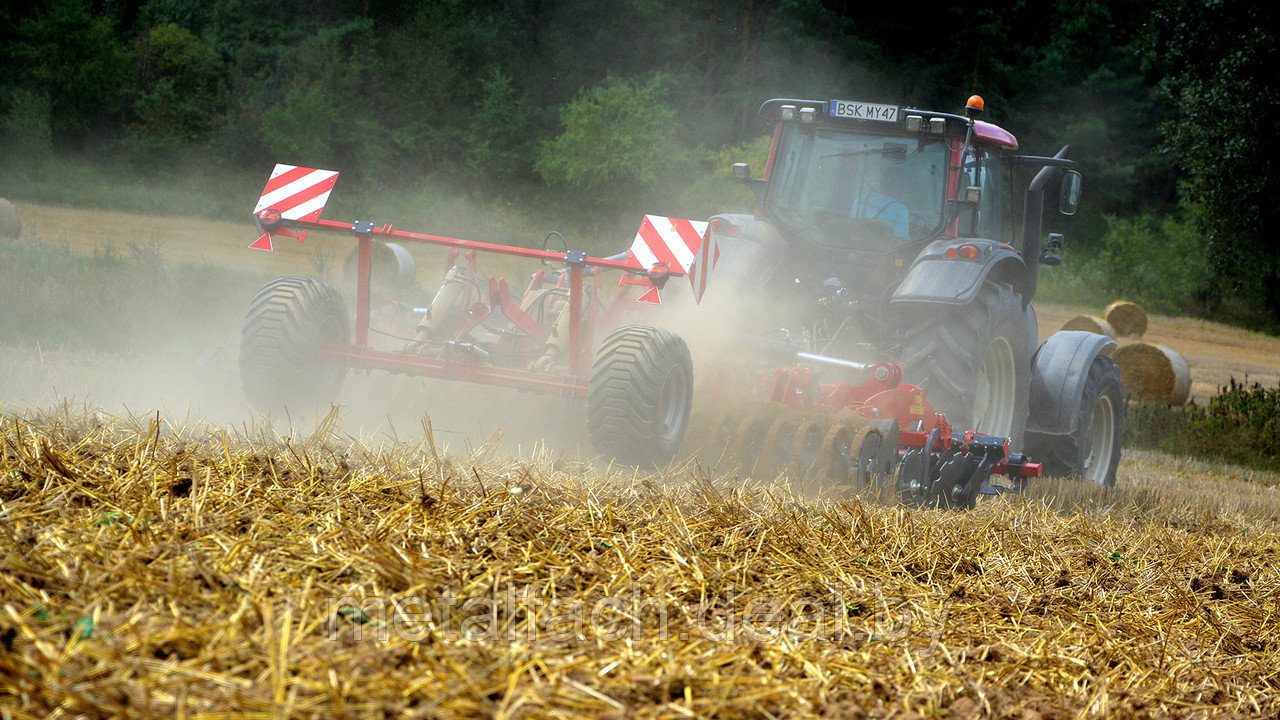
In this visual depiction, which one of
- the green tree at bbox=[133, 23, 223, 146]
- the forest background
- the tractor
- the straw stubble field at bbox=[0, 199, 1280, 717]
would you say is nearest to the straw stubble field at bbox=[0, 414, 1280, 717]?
the straw stubble field at bbox=[0, 199, 1280, 717]

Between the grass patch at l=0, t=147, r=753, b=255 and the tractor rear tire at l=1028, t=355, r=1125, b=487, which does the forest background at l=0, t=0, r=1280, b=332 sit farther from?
the tractor rear tire at l=1028, t=355, r=1125, b=487

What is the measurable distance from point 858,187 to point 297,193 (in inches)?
127

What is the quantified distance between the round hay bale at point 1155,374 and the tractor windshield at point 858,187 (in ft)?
26.2

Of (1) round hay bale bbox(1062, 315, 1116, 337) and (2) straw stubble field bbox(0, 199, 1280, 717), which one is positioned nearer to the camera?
(2) straw stubble field bbox(0, 199, 1280, 717)

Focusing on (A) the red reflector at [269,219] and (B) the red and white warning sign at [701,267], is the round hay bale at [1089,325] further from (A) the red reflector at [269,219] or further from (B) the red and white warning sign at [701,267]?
(A) the red reflector at [269,219]

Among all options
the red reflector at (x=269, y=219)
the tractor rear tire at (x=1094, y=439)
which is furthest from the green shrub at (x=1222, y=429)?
the red reflector at (x=269, y=219)

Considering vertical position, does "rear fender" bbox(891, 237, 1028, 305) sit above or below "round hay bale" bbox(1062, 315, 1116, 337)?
above

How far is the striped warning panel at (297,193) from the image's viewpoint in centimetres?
536

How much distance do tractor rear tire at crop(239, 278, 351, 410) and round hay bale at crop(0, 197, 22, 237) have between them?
35.3ft

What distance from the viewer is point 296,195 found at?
5.44 m

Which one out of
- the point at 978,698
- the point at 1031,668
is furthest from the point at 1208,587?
the point at 978,698

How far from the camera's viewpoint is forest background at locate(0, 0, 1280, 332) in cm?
2841

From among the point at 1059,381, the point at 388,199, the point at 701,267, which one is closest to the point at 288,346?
the point at 701,267

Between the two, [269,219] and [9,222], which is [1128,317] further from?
[9,222]
